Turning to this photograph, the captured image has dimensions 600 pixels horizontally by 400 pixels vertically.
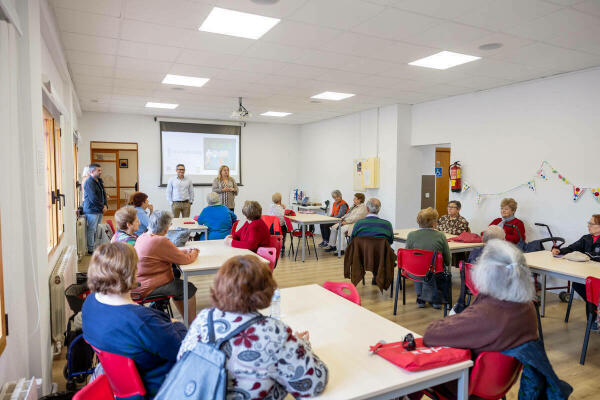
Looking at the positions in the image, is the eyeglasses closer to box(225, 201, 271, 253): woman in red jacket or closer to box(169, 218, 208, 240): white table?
box(225, 201, 271, 253): woman in red jacket

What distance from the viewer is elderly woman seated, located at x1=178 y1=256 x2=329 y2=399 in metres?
1.31

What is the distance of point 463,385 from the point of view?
1.69 metres

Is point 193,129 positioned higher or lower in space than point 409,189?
higher

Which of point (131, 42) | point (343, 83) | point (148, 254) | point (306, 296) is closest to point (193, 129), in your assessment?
point (343, 83)

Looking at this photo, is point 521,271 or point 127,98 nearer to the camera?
point 521,271

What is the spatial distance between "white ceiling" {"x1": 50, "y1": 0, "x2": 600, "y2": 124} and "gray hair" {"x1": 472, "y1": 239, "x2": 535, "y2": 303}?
2.18 meters

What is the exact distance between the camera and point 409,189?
7.85m

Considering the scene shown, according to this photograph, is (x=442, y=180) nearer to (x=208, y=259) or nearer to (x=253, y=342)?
(x=208, y=259)

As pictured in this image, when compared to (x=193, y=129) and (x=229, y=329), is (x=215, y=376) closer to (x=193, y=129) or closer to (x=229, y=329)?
(x=229, y=329)

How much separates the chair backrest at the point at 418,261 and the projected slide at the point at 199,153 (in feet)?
22.9

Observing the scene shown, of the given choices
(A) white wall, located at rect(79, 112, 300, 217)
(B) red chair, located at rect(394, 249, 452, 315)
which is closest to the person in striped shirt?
(B) red chair, located at rect(394, 249, 452, 315)

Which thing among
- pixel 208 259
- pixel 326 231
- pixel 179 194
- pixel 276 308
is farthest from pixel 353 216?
pixel 276 308

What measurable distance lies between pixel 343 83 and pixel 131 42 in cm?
304

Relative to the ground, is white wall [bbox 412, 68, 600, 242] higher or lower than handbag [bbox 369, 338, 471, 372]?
higher
